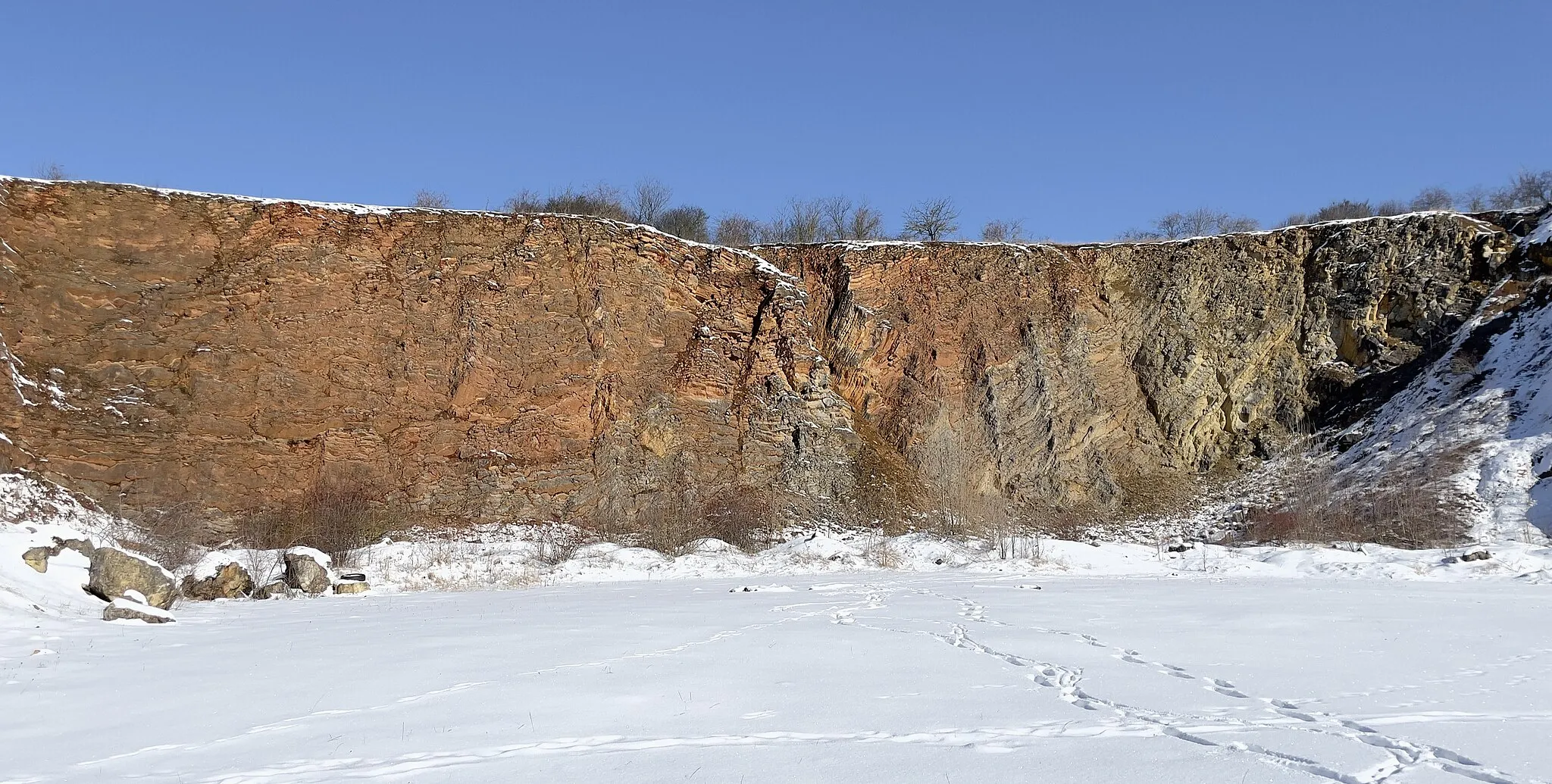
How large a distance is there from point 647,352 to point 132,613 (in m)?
17.8

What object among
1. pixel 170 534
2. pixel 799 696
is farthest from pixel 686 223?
pixel 799 696

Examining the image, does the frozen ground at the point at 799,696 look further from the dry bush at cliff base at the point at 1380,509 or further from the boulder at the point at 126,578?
the dry bush at cliff base at the point at 1380,509

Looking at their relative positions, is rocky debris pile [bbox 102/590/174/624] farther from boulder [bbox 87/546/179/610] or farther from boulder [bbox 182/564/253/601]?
boulder [bbox 182/564/253/601]

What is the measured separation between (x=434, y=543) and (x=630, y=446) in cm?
595

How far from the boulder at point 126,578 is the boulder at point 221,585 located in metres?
2.42

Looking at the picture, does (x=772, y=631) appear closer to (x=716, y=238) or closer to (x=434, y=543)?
(x=434, y=543)

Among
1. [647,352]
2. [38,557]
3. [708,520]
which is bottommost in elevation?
[38,557]

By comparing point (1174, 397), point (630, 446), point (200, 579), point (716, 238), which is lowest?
point (200, 579)

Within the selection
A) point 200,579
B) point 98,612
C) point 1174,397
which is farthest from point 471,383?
point 1174,397

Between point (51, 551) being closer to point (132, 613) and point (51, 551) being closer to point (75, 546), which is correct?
point (75, 546)

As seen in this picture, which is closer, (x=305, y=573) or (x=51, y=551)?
(x=51, y=551)

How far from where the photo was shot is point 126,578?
12328 mm

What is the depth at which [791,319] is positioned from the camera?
29500 millimetres

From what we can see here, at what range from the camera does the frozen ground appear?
4449 mm
